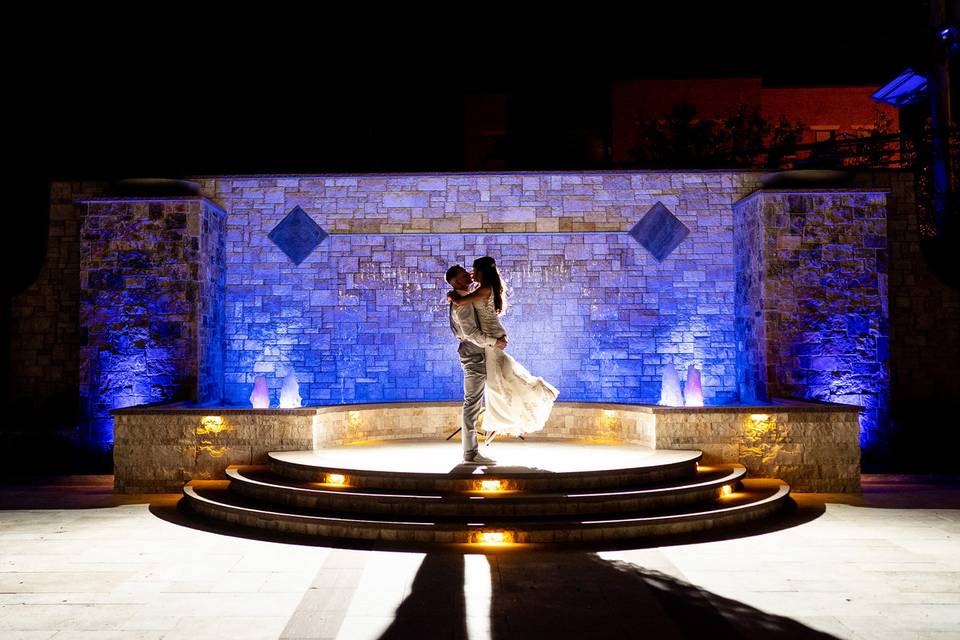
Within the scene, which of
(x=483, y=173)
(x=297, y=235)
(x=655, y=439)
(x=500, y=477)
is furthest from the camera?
(x=297, y=235)

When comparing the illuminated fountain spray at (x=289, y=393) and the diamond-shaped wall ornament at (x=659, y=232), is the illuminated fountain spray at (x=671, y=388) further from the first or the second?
the illuminated fountain spray at (x=289, y=393)

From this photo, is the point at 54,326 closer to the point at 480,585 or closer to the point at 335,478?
the point at 335,478

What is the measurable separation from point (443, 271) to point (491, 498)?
684cm

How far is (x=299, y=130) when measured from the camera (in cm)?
1947

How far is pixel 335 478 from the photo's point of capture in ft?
26.2

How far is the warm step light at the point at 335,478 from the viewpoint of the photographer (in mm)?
7957

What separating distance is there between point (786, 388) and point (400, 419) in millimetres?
6585

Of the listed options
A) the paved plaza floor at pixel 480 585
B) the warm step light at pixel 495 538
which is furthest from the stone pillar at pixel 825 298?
the warm step light at pixel 495 538

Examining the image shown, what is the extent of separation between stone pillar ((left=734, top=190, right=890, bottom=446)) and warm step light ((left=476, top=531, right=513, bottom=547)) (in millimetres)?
7091

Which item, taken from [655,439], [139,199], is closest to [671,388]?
[655,439]

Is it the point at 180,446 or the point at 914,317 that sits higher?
the point at 914,317

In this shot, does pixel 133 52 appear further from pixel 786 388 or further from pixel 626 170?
pixel 786 388

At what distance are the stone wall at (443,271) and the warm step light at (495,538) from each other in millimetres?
6519

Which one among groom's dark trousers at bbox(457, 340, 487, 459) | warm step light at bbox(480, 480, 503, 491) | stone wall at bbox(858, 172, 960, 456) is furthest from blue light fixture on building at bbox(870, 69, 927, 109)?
warm step light at bbox(480, 480, 503, 491)
